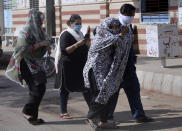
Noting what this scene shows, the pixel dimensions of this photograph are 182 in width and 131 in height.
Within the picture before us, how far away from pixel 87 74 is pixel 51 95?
3.03m

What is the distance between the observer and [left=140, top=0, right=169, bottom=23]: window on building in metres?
13.0

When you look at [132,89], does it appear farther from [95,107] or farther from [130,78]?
[95,107]

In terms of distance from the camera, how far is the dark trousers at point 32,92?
619 cm

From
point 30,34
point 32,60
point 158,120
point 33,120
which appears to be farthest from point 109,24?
point 33,120

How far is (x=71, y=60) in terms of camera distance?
6.46m

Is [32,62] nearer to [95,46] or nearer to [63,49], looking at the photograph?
[63,49]

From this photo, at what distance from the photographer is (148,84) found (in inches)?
352

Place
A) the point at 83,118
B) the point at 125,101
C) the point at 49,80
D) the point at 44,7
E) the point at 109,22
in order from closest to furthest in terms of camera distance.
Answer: the point at 109,22
the point at 83,118
the point at 125,101
the point at 49,80
the point at 44,7

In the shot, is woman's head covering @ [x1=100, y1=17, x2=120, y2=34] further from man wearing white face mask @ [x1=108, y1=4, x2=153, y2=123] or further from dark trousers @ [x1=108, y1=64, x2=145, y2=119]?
dark trousers @ [x1=108, y1=64, x2=145, y2=119]

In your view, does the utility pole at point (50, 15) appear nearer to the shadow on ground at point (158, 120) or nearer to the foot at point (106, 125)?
the shadow on ground at point (158, 120)

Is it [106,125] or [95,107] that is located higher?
[95,107]

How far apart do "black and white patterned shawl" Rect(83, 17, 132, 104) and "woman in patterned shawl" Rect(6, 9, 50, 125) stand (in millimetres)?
897

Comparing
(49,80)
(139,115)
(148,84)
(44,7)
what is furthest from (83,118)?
(44,7)

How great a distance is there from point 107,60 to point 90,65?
0.80 feet
